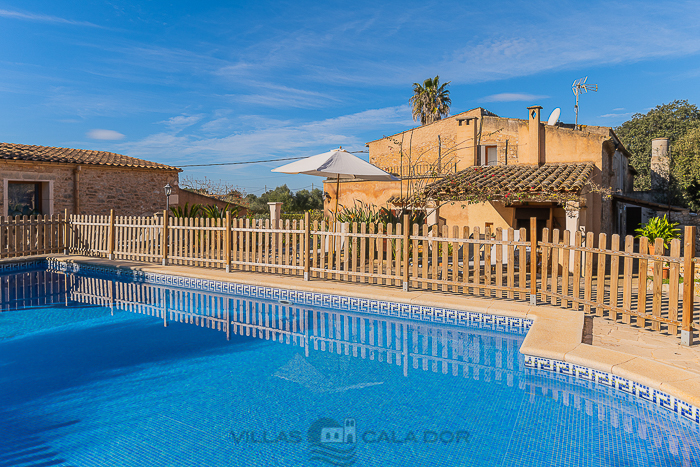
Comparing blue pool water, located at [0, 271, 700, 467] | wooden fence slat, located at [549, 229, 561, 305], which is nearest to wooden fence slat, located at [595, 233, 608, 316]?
wooden fence slat, located at [549, 229, 561, 305]

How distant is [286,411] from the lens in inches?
155

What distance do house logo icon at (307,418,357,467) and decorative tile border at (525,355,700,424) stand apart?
2327 millimetres

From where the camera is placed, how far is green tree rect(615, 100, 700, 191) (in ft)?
127

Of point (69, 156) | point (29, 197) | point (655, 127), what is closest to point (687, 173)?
point (655, 127)

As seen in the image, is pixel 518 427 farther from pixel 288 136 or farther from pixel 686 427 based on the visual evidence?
pixel 288 136

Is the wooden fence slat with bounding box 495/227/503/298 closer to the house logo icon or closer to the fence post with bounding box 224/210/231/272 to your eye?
the house logo icon

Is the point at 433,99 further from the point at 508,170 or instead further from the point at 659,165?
the point at 508,170

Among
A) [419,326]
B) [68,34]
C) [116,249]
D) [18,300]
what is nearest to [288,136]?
[68,34]

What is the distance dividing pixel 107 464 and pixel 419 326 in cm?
450

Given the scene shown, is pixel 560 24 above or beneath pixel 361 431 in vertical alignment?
above

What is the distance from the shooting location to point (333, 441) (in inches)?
136

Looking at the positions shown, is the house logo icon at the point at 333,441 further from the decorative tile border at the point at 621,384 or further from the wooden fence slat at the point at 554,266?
the wooden fence slat at the point at 554,266

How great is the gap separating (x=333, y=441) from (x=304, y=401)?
762 mm

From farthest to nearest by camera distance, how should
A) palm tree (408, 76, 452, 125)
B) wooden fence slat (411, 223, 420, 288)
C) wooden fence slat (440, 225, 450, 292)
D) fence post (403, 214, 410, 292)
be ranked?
palm tree (408, 76, 452, 125), wooden fence slat (411, 223, 420, 288), fence post (403, 214, 410, 292), wooden fence slat (440, 225, 450, 292)
